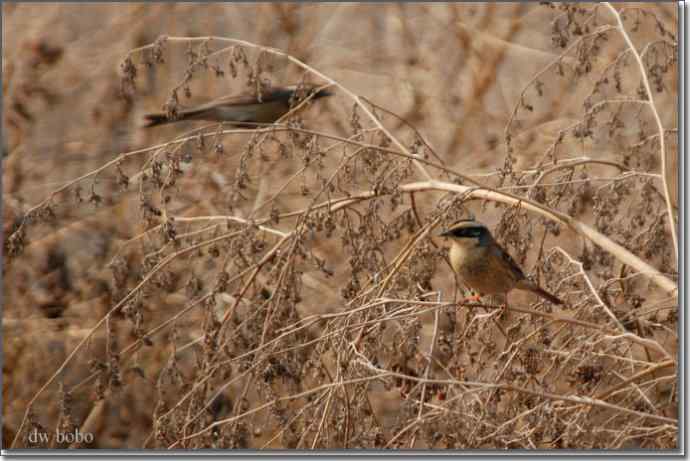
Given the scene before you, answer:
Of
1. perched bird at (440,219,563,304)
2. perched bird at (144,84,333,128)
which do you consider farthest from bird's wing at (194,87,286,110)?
perched bird at (440,219,563,304)

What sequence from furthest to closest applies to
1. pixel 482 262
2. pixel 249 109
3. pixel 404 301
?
pixel 249 109
pixel 482 262
pixel 404 301

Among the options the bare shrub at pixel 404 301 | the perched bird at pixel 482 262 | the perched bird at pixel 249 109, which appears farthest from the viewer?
the perched bird at pixel 249 109

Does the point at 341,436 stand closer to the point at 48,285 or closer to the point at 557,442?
the point at 557,442

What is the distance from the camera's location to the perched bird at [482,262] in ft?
13.5

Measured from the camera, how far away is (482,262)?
4.24 m

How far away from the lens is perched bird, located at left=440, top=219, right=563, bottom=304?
4125mm

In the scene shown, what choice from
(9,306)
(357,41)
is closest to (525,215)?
(9,306)

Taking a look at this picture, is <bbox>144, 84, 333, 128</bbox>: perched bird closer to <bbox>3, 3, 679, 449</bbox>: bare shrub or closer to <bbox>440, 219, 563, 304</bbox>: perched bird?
<bbox>3, 3, 679, 449</bbox>: bare shrub

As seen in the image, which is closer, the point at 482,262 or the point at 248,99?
the point at 482,262

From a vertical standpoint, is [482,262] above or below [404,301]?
below

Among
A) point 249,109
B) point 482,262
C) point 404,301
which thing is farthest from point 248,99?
point 404,301

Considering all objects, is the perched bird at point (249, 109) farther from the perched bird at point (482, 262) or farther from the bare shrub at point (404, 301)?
the perched bird at point (482, 262)

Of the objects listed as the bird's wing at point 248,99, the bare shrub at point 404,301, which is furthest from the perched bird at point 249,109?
the bare shrub at point 404,301

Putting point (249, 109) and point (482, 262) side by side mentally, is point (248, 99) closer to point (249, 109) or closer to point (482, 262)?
point (249, 109)
